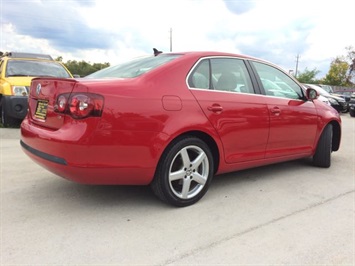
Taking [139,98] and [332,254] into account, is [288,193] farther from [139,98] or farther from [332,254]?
[139,98]

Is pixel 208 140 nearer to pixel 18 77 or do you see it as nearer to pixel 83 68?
pixel 18 77

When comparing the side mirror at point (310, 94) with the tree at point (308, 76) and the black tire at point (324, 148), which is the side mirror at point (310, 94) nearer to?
the black tire at point (324, 148)

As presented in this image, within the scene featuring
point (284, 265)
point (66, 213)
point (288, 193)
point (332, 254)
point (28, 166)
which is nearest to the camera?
point (284, 265)

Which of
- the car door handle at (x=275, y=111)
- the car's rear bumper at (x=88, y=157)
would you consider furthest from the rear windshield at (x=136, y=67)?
the car door handle at (x=275, y=111)

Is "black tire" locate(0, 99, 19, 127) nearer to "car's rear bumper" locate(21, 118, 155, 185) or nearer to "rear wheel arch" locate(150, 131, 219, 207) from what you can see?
"car's rear bumper" locate(21, 118, 155, 185)

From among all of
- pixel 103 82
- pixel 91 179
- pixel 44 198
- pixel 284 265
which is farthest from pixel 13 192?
pixel 284 265

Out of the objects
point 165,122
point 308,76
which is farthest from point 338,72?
point 165,122

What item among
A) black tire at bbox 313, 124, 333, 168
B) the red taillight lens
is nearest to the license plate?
the red taillight lens

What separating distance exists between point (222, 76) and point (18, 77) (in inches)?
224

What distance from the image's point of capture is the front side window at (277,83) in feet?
13.4

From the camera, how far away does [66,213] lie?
309 centimetres

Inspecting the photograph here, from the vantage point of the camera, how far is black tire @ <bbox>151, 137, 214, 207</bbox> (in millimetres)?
3094

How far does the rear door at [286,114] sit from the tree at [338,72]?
54.1 m

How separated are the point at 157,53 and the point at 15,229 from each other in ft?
7.75
